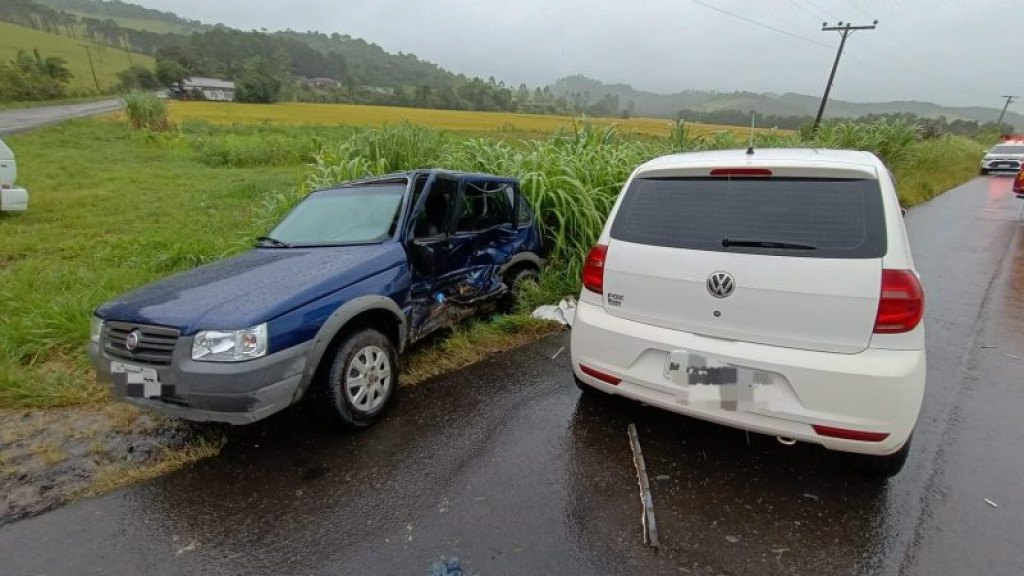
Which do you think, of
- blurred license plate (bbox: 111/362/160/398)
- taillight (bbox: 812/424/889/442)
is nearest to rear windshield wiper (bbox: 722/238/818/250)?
taillight (bbox: 812/424/889/442)

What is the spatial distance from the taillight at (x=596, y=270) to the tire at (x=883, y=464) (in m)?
1.52

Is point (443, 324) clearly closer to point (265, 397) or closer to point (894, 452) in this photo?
point (265, 397)

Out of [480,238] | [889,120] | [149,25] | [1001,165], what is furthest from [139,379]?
[149,25]

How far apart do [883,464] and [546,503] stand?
64.2 inches

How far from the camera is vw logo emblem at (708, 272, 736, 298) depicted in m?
2.39

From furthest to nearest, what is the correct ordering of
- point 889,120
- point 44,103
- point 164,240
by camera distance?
point 44,103 → point 889,120 → point 164,240

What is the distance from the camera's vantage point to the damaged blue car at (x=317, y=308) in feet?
8.50

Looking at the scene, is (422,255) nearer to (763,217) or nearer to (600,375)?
(600,375)

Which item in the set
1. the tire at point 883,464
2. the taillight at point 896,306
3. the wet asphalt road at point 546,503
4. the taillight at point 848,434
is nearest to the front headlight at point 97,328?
the wet asphalt road at point 546,503

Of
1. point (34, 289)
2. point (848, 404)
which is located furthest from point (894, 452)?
point (34, 289)

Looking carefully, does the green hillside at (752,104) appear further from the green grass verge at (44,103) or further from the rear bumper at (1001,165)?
the green grass verge at (44,103)

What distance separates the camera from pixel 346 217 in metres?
3.96

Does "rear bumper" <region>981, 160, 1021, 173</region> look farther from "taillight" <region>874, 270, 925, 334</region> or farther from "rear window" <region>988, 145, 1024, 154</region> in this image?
"taillight" <region>874, 270, 925, 334</region>

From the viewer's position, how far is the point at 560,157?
681cm
